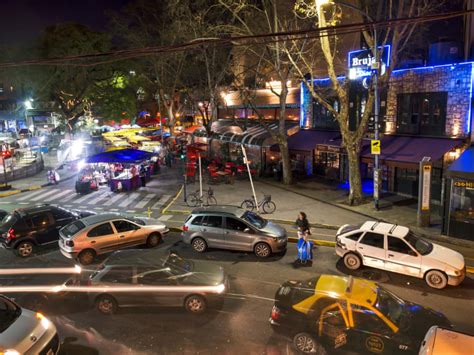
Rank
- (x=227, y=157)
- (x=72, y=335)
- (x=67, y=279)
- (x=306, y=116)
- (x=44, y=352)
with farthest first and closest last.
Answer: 1. (x=227, y=157)
2. (x=306, y=116)
3. (x=67, y=279)
4. (x=72, y=335)
5. (x=44, y=352)

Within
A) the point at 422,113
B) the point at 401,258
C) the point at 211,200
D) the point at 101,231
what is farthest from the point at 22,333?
the point at 422,113

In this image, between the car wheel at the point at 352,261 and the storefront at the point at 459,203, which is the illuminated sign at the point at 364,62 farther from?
the car wheel at the point at 352,261

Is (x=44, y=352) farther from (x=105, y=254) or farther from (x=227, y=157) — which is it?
(x=227, y=157)

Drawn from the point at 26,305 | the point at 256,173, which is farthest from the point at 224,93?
the point at 26,305

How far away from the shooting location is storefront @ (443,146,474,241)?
14828mm

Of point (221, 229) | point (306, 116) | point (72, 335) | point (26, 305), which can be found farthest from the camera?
point (306, 116)

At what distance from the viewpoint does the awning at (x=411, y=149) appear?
19.3 m

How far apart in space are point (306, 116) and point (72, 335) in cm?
2341

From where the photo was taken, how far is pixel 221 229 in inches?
558

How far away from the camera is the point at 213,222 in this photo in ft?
47.1

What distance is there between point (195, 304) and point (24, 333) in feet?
12.3

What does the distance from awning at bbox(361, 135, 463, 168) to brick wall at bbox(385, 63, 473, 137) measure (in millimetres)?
758

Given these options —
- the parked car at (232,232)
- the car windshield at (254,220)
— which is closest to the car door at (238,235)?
the parked car at (232,232)

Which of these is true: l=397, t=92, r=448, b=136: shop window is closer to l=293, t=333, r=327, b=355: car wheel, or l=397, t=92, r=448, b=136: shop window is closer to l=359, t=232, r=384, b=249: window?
l=359, t=232, r=384, b=249: window
